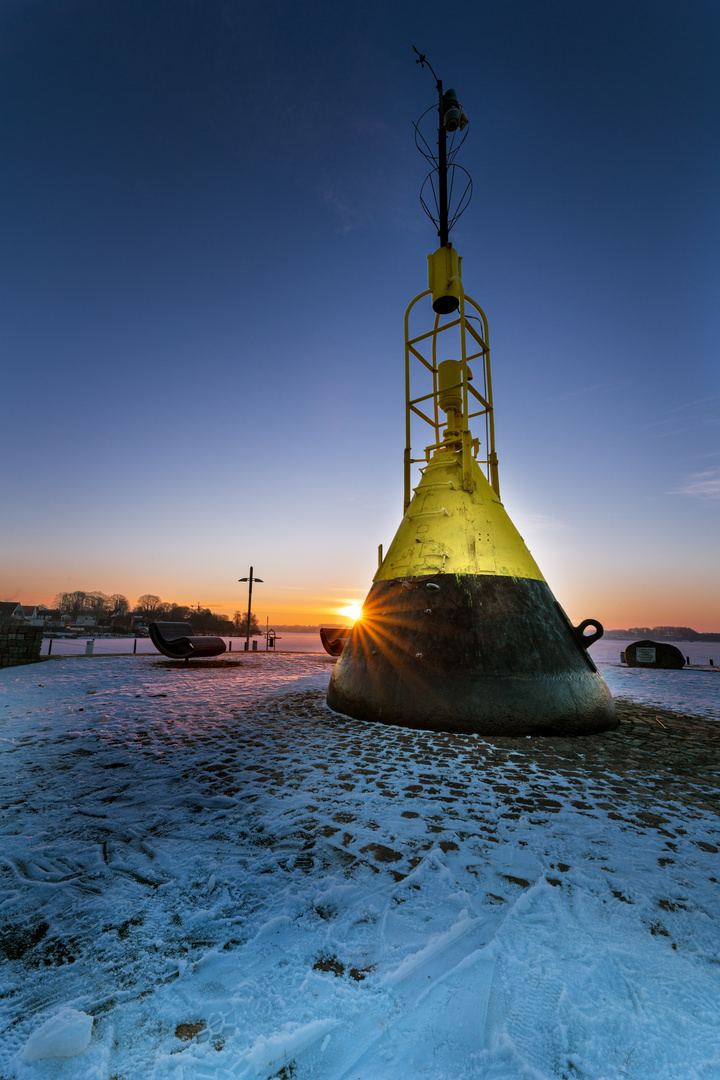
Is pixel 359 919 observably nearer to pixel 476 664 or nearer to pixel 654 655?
pixel 476 664

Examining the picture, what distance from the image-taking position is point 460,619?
5.45m

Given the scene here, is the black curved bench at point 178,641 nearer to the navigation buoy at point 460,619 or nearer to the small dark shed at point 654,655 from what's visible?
the navigation buoy at point 460,619

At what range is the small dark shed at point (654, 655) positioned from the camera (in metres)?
16.2

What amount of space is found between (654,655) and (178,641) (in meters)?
17.2

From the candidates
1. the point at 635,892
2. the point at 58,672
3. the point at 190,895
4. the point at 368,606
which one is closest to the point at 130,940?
the point at 190,895

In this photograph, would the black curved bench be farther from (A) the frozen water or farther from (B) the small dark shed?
(B) the small dark shed

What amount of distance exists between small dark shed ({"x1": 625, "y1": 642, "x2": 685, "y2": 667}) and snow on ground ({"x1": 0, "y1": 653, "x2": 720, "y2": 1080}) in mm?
14718

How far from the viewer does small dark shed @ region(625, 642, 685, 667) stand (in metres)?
16.2

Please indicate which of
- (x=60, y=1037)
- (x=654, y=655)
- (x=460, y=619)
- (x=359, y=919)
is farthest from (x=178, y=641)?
(x=654, y=655)

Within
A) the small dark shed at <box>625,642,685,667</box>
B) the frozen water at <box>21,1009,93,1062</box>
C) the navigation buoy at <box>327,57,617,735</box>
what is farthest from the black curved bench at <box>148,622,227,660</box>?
the small dark shed at <box>625,642,685,667</box>

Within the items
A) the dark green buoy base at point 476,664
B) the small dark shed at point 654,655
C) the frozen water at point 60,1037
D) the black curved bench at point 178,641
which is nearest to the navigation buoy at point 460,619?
the dark green buoy base at point 476,664

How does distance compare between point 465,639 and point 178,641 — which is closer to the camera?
point 465,639

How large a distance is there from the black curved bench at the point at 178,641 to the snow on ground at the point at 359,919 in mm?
9945

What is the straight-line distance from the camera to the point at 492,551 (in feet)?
19.5
